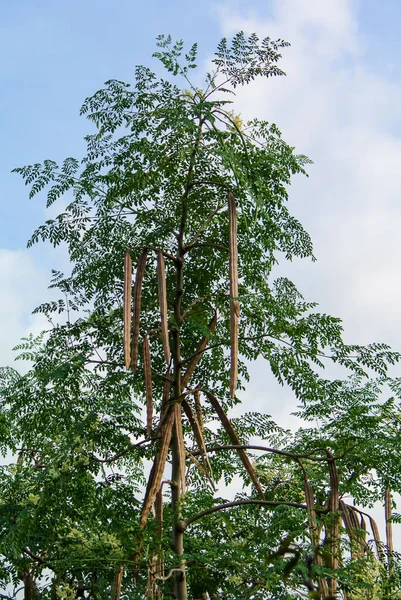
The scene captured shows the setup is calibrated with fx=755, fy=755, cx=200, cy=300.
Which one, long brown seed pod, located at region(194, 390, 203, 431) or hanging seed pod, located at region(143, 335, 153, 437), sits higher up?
long brown seed pod, located at region(194, 390, 203, 431)

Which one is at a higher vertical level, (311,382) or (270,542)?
(311,382)

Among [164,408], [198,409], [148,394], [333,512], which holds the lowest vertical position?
[333,512]

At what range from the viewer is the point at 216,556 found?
413 cm

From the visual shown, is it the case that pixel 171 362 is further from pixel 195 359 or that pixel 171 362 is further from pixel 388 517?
pixel 388 517

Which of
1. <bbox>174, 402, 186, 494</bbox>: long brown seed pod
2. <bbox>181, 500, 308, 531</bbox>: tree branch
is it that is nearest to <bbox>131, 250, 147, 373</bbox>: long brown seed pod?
<bbox>174, 402, 186, 494</bbox>: long brown seed pod

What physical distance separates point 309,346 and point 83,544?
6.18ft

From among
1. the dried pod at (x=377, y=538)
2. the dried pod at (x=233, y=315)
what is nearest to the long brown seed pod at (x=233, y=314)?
the dried pod at (x=233, y=315)

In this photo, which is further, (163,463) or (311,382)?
(311,382)

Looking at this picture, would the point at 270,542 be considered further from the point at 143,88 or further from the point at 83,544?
the point at 143,88

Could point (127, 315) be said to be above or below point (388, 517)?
above

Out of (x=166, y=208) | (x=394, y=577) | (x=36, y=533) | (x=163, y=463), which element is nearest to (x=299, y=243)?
(x=166, y=208)

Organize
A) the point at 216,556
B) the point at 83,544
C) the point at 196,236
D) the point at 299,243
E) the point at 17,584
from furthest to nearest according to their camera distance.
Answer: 1. the point at 17,584
2. the point at 299,243
3. the point at 196,236
4. the point at 83,544
5. the point at 216,556

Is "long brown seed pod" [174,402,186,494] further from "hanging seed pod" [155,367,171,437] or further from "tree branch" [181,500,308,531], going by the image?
"tree branch" [181,500,308,531]

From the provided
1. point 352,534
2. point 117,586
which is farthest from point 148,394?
point 352,534
